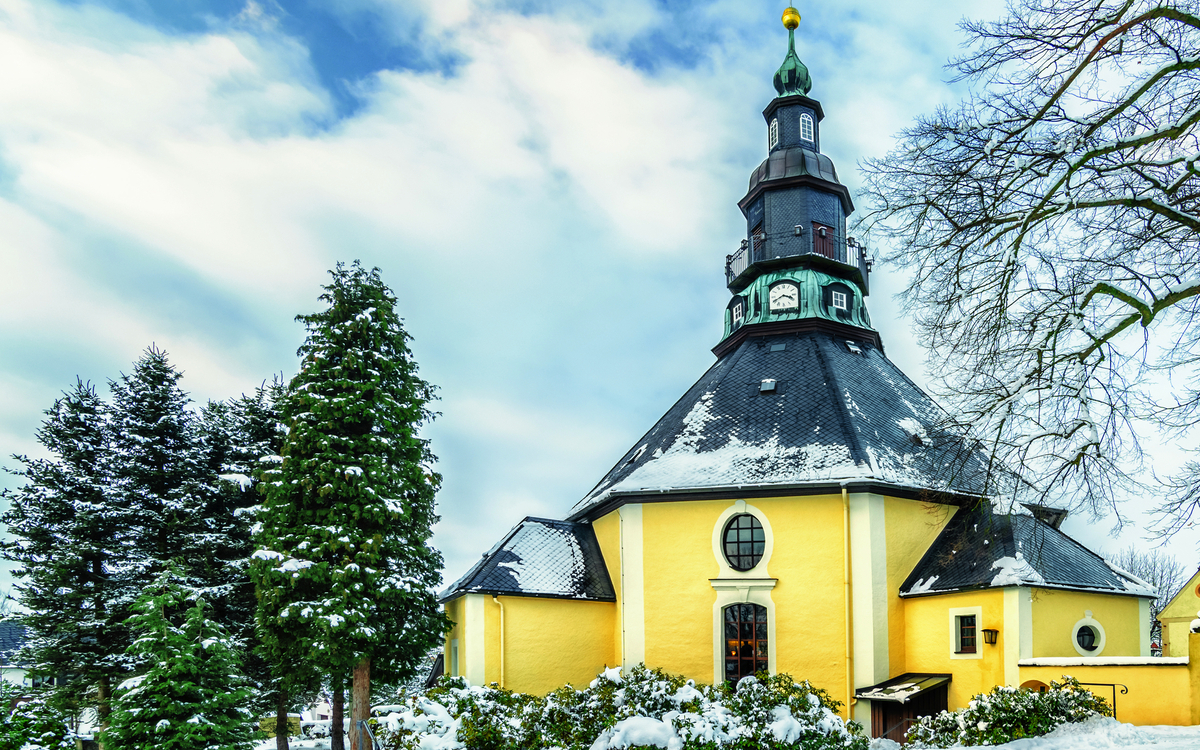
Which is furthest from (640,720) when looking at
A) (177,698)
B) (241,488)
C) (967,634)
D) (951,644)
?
(241,488)

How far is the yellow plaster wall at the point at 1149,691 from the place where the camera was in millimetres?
13234

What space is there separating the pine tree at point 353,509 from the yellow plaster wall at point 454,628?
35.5 inches

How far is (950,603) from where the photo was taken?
671 inches

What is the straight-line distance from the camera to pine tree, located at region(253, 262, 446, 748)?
54.5ft

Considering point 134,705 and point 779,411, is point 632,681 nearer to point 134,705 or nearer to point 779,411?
point 134,705

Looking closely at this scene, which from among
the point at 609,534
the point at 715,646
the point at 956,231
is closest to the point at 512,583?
the point at 609,534

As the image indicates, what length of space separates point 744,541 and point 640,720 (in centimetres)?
994

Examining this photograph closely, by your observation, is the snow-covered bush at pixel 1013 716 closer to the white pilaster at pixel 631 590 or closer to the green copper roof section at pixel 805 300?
the white pilaster at pixel 631 590

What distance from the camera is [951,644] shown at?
16781 millimetres

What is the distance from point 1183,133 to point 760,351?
1521 cm

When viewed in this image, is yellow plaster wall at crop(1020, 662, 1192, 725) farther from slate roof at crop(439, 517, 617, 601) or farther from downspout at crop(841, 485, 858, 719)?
slate roof at crop(439, 517, 617, 601)

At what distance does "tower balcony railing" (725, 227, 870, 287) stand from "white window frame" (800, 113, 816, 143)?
367 cm

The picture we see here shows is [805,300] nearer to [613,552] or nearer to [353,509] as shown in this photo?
[613,552]

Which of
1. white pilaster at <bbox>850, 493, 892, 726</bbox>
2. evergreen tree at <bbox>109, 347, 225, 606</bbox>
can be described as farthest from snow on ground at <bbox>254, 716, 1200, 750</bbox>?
evergreen tree at <bbox>109, 347, 225, 606</bbox>
